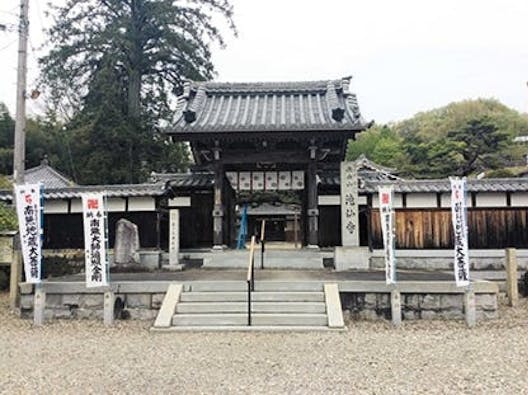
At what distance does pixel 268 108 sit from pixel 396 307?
8.23 metres

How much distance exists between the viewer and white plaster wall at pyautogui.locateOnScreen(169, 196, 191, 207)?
53.6 ft

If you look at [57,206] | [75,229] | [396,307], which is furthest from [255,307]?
[57,206]

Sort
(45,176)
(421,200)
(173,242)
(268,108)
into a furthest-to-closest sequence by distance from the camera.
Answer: (45,176)
(268,108)
(421,200)
(173,242)

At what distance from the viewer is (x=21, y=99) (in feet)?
37.9

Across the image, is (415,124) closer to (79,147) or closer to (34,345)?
(79,147)

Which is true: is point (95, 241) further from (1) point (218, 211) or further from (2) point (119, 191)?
(2) point (119, 191)

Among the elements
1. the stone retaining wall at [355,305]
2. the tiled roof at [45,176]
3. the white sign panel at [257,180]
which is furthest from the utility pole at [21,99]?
the tiled roof at [45,176]

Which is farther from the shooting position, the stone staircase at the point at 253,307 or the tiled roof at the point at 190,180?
the tiled roof at the point at 190,180

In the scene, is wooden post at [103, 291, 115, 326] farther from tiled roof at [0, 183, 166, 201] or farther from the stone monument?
tiled roof at [0, 183, 166, 201]

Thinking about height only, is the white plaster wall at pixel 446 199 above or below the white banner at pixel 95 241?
above

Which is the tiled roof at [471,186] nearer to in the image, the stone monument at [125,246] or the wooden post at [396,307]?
the wooden post at [396,307]

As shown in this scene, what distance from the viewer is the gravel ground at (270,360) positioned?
5133mm

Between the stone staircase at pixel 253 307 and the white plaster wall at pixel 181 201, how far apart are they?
715 cm

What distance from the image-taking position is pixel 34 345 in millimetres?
7160
